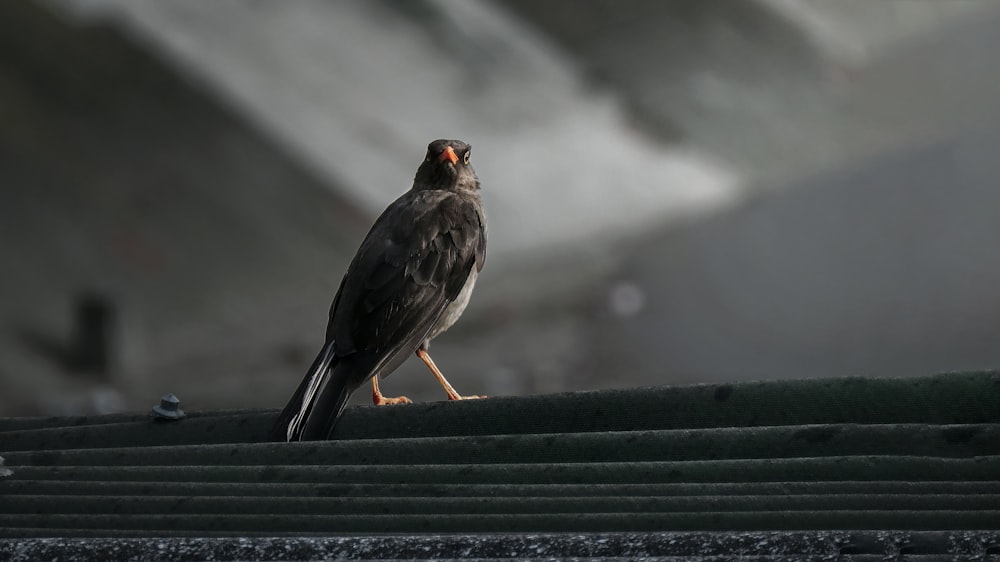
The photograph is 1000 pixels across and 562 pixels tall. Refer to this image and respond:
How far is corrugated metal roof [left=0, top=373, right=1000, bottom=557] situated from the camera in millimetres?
2572

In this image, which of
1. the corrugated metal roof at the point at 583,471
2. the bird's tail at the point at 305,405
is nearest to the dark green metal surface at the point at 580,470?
the corrugated metal roof at the point at 583,471

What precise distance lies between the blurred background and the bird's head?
15.7 feet

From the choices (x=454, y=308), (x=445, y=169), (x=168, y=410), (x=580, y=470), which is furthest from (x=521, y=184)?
(x=580, y=470)

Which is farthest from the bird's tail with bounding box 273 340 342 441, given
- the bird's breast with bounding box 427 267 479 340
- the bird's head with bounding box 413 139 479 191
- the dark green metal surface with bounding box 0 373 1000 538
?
the bird's head with bounding box 413 139 479 191

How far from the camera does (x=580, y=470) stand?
2775 mm

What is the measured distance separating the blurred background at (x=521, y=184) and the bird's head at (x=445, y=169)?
478 centimetres

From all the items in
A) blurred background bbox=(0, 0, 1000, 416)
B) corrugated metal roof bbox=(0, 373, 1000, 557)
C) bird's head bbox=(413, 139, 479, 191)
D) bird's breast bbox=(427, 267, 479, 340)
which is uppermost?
blurred background bbox=(0, 0, 1000, 416)

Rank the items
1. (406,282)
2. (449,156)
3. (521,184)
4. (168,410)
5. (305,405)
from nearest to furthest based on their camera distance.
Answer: (168,410), (305,405), (406,282), (449,156), (521,184)

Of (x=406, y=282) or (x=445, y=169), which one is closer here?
(x=406, y=282)

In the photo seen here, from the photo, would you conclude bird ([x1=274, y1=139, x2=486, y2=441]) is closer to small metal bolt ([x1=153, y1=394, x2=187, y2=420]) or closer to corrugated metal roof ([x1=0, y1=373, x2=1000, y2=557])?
small metal bolt ([x1=153, y1=394, x2=187, y2=420])

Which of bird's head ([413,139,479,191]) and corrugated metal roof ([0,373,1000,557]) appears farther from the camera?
bird's head ([413,139,479,191])

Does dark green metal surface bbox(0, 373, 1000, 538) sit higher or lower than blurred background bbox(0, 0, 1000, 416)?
lower

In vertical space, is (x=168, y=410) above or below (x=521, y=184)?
below

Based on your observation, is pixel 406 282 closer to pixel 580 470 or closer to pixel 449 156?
pixel 449 156
